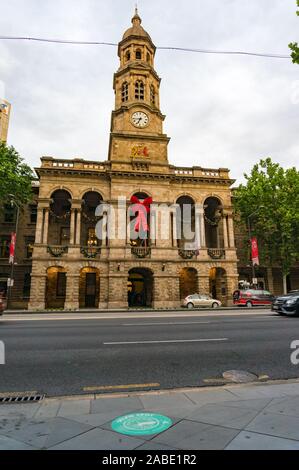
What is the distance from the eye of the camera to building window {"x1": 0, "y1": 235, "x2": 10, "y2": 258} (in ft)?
102

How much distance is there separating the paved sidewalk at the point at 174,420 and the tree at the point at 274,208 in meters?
28.6

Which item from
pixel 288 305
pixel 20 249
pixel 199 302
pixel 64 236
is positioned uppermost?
pixel 64 236

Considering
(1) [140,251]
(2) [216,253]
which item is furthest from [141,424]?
(2) [216,253]

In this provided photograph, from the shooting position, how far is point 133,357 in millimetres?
6926

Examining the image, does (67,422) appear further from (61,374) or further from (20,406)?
(61,374)

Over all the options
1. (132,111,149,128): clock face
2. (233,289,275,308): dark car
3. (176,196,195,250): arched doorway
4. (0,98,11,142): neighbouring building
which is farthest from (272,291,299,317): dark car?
(0,98,11,142): neighbouring building

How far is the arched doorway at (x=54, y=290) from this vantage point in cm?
2947

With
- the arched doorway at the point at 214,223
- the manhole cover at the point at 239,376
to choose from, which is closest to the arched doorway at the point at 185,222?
the arched doorway at the point at 214,223

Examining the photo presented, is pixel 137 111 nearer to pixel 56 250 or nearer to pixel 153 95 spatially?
pixel 153 95

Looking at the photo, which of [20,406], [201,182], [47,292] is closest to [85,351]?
[20,406]

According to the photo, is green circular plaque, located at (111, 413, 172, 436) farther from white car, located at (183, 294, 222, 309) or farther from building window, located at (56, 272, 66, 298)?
building window, located at (56, 272, 66, 298)

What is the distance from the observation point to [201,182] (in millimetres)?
31562

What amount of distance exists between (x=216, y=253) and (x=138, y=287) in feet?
34.1

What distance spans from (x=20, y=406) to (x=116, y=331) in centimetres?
646
